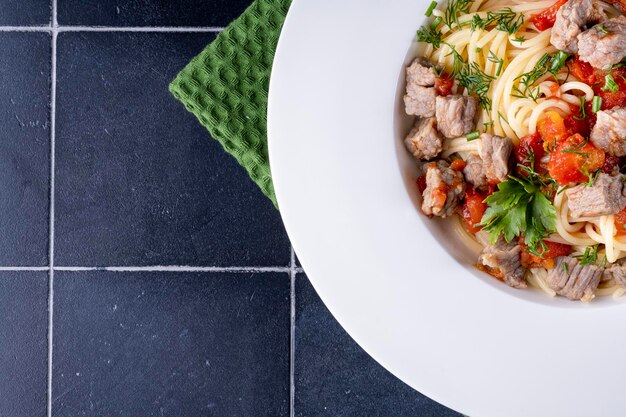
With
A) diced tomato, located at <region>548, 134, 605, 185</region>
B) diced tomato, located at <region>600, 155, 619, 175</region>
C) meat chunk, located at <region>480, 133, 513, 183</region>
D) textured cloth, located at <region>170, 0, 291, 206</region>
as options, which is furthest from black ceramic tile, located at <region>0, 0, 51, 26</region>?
diced tomato, located at <region>600, 155, 619, 175</region>

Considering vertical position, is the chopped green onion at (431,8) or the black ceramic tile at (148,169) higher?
the chopped green onion at (431,8)

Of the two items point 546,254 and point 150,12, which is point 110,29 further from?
point 546,254

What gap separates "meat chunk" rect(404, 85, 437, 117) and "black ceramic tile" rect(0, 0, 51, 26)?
1.83 meters

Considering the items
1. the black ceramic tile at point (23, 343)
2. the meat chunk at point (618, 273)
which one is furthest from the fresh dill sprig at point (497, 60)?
the black ceramic tile at point (23, 343)

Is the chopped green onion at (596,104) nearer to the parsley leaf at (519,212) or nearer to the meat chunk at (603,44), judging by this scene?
Result: the meat chunk at (603,44)

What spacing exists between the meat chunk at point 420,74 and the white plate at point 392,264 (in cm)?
3

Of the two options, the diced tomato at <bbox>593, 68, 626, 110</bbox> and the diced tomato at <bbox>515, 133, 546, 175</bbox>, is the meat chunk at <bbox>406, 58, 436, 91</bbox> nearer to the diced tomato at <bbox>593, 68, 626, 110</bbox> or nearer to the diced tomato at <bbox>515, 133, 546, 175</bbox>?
the diced tomato at <bbox>515, 133, 546, 175</bbox>

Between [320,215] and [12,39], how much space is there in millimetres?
1855

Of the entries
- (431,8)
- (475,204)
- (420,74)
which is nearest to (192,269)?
(475,204)

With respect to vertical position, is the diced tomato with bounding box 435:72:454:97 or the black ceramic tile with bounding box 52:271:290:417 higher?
the diced tomato with bounding box 435:72:454:97

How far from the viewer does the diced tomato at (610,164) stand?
2148mm

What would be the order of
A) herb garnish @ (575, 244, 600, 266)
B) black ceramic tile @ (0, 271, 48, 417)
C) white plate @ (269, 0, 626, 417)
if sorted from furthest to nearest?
black ceramic tile @ (0, 271, 48, 417) < herb garnish @ (575, 244, 600, 266) < white plate @ (269, 0, 626, 417)

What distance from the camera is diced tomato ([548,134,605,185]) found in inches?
83.6

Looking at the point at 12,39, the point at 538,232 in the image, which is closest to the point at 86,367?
the point at 12,39
